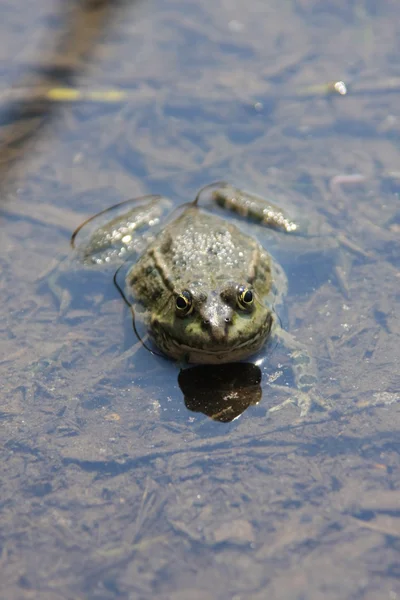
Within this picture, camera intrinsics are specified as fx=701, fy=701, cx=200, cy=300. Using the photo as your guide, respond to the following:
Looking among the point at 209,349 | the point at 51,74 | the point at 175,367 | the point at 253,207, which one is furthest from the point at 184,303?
the point at 51,74

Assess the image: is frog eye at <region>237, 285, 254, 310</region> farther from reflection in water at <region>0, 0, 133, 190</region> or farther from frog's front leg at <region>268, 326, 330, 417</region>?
reflection in water at <region>0, 0, 133, 190</region>

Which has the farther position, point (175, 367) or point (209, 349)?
point (175, 367)

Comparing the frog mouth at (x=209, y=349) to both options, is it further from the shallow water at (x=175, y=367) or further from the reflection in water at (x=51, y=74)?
the reflection in water at (x=51, y=74)

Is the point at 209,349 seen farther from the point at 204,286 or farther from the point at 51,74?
the point at 51,74

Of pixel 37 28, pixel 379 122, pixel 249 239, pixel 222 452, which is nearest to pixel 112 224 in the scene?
pixel 249 239

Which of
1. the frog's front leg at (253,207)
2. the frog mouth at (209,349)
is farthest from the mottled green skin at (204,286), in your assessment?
the frog's front leg at (253,207)

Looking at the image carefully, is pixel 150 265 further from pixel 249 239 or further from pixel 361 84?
pixel 361 84
